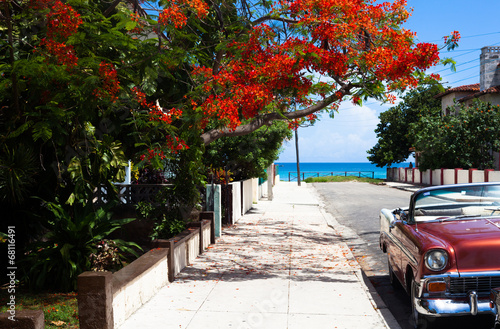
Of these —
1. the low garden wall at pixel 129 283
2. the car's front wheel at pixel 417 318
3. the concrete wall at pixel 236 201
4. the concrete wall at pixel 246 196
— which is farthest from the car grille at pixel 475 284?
the concrete wall at pixel 246 196

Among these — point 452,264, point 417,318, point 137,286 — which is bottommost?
point 417,318

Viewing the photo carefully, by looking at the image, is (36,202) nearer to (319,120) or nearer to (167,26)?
(167,26)

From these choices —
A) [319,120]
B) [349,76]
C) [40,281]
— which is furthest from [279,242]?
[40,281]

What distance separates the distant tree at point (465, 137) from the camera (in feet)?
119

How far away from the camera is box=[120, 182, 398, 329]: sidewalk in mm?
6035

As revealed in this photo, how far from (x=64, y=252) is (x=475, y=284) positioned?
559 centimetres

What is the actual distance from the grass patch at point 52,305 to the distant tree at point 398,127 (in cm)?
5327

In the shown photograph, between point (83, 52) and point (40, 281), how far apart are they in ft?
11.5

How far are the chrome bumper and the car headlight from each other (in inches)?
12.9

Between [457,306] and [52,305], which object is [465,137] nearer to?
[457,306]

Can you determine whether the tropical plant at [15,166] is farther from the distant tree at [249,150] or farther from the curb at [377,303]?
the distant tree at [249,150]

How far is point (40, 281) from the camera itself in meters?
Answer: 7.30

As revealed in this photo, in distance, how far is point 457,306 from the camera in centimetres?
500

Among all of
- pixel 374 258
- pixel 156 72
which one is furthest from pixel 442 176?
pixel 156 72
